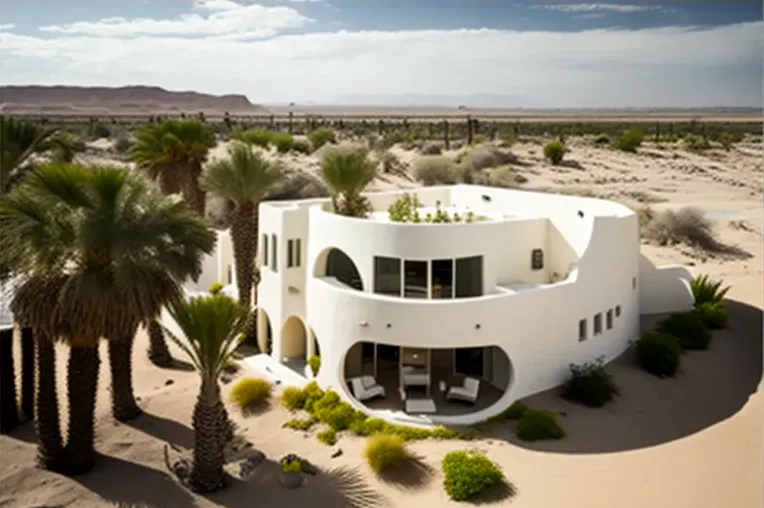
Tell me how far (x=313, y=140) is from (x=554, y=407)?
4812cm

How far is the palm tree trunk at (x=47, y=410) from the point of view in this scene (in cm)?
1486

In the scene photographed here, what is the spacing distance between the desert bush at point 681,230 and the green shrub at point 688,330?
1600cm

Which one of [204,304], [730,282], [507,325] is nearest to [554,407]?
[507,325]

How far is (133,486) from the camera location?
47.9 feet

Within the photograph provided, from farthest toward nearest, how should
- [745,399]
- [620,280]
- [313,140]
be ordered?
[313,140] < [620,280] < [745,399]

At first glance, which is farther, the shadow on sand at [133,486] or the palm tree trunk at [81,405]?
the palm tree trunk at [81,405]

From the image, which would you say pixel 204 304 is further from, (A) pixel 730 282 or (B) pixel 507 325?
(A) pixel 730 282

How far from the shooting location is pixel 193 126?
24.3 m

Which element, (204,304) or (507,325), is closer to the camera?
(204,304)

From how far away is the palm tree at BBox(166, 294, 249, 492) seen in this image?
46.8ft

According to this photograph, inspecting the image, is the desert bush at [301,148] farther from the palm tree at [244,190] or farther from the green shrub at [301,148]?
the palm tree at [244,190]

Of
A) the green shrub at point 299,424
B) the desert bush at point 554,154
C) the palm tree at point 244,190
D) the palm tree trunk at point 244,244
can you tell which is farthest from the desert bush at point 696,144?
the green shrub at point 299,424

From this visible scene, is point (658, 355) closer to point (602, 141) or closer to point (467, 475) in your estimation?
point (467, 475)

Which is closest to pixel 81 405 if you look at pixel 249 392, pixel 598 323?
pixel 249 392
